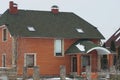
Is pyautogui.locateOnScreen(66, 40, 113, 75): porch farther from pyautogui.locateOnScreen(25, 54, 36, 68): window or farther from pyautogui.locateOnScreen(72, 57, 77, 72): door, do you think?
pyautogui.locateOnScreen(25, 54, 36, 68): window

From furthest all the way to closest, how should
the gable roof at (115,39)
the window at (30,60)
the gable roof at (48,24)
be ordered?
the gable roof at (115,39), the gable roof at (48,24), the window at (30,60)

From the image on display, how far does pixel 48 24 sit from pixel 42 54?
15.3ft

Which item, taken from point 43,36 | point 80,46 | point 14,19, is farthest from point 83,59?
point 14,19

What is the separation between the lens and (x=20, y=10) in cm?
6075

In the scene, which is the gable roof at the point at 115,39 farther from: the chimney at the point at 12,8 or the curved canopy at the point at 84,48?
the chimney at the point at 12,8

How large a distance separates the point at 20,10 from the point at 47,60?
750cm

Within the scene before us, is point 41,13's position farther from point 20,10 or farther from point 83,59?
point 83,59

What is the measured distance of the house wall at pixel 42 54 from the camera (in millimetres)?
56328

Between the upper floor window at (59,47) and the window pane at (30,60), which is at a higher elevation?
the upper floor window at (59,47)

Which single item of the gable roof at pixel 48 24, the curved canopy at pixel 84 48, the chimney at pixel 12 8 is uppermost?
the chimney at pixel 12 8

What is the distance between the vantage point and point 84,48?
57594mm

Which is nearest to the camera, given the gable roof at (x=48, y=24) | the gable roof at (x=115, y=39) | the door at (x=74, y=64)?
the gable roof at (x=48, y=24)

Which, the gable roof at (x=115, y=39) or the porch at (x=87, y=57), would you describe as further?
the gable roof at (x=115, y=39)

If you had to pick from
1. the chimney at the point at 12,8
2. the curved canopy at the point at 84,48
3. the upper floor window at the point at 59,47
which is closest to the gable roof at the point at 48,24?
the chimney at the point at 12,8
